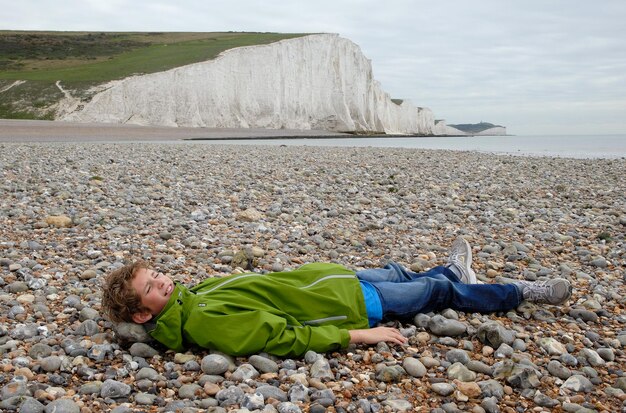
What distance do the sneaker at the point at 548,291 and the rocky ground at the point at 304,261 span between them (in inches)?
5.7

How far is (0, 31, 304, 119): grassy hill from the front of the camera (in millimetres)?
53500

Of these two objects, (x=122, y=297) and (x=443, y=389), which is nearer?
(x=443, y=389)

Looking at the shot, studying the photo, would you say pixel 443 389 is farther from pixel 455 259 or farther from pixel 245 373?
pixel 455 259

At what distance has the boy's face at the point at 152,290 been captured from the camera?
3.90 m

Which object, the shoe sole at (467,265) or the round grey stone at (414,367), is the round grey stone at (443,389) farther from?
the shoe sole at (467,265)

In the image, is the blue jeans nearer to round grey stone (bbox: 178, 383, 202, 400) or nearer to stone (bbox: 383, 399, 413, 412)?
stone (bbox: 383, 399, 413, 412)

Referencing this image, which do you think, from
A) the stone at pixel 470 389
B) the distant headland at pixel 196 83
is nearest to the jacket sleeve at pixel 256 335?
the stone at pixel 470 389

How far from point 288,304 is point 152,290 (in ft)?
3.09

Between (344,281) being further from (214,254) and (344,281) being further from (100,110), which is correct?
(100,110)

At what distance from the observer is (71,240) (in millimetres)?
6605

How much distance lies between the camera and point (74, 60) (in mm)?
68562

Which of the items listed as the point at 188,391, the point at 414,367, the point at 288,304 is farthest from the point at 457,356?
the point at 188,391

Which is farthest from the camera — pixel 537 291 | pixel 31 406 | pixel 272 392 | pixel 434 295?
pixel 537 291

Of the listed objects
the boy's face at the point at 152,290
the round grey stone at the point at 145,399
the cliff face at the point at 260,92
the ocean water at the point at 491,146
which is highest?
the cliff face at the point at 260,92
